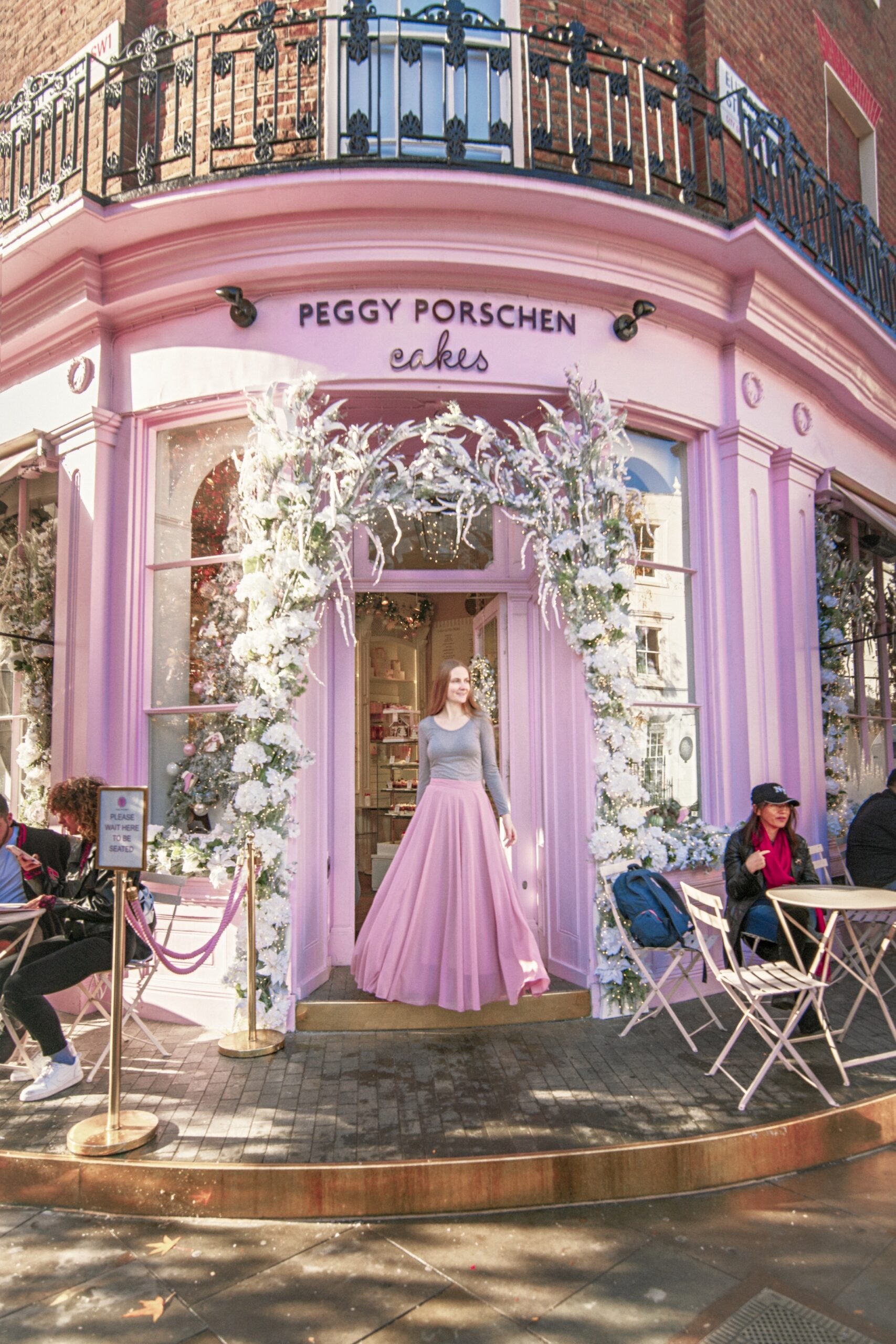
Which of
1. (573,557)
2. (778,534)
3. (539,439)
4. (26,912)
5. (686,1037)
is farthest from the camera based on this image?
(778,534)

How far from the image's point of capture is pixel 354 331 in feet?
19.4

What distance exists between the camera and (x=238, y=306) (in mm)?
5926

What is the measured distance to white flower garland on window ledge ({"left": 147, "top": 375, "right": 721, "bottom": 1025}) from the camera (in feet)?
18.0

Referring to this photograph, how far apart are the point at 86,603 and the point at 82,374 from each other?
64.7 inches

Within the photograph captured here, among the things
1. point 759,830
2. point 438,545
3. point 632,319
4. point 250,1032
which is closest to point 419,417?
point 438,545

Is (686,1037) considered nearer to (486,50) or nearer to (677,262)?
(677,262)

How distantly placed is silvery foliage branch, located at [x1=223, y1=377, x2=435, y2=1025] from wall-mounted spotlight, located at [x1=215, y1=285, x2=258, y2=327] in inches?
25.3

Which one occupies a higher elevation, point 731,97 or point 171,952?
point 731,97

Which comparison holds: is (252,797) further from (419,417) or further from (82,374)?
(82,374)

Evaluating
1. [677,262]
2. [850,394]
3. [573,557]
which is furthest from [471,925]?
[850,394]

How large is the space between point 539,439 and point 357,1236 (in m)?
4.81

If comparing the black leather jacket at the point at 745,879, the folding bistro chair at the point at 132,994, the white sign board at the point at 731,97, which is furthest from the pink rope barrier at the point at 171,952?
the white sign board at the point at 731,97

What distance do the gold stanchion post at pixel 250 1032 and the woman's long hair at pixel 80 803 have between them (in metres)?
0.87

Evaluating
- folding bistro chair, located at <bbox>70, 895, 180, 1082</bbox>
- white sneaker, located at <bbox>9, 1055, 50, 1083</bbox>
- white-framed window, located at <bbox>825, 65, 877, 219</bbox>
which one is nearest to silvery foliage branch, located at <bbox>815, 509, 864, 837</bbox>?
white-framed window, located at <bbox>825, 65, 877, 219</bbox>
